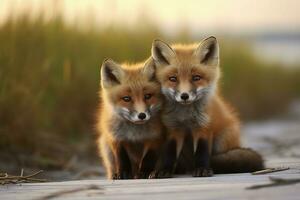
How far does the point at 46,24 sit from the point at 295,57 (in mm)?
10860

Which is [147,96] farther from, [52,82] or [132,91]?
[52,82]

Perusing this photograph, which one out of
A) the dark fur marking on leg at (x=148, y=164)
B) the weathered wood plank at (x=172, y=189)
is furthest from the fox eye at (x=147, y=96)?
the weathered wood plank at (x=172, y=189)

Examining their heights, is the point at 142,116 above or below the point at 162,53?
below

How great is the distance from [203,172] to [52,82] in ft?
13.1

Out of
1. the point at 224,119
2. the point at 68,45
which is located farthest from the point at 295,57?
the point at 224,119

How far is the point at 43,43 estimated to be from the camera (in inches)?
351

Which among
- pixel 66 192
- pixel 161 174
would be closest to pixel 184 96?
pixel 161 174

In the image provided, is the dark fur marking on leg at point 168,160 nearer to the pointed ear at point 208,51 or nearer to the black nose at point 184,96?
the black nose at point 184,96

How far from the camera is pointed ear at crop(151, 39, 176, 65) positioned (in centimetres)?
561

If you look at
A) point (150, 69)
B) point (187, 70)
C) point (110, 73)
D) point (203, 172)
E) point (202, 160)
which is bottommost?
point (203, 172)

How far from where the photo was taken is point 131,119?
218 inches

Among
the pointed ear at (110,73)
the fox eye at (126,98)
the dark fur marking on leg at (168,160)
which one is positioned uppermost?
the pointed ear at (110,73)

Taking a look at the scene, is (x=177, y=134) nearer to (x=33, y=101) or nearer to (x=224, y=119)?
(x=224, y=119)

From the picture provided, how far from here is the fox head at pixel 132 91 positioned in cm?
552
